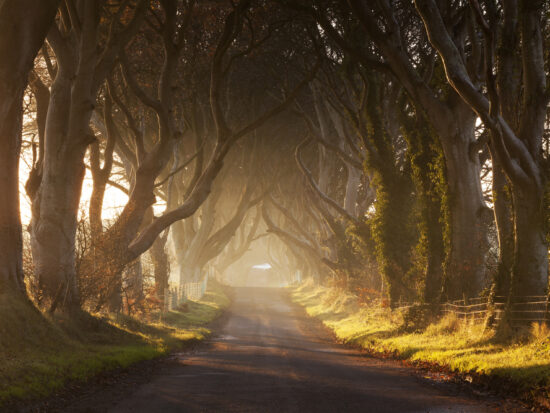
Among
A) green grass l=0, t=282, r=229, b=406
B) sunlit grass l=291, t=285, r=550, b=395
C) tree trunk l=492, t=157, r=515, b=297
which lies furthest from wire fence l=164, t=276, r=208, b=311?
tree trunk l=492, t=157, r=515, b=297

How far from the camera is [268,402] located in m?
7.78

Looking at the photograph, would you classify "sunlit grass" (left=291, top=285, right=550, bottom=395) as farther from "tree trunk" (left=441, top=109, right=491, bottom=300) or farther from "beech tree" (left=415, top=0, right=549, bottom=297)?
"beech tree" (left=415, top=0, right=549, bottom=297)

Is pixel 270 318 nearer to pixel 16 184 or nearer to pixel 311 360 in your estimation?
pixel 311 360

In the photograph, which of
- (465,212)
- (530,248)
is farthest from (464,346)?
(465,212)

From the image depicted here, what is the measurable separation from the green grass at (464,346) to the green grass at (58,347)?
5.91 metres

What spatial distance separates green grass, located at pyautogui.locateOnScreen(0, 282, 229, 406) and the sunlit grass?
5931 mm

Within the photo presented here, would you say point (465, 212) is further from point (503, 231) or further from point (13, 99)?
point (13, 99)

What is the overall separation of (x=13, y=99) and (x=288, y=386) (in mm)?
6931

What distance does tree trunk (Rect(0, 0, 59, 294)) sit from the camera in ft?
33.0

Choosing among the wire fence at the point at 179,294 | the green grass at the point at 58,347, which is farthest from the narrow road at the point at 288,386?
the wire fence at the point at 179,294

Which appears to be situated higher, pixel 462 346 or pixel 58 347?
pixel 58 347

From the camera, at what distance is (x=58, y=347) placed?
428 inches

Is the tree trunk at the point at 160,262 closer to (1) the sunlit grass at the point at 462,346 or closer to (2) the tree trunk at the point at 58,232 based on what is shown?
(1) the sunlit grass at the point at 462,346

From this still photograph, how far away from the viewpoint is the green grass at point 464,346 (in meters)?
8.73
